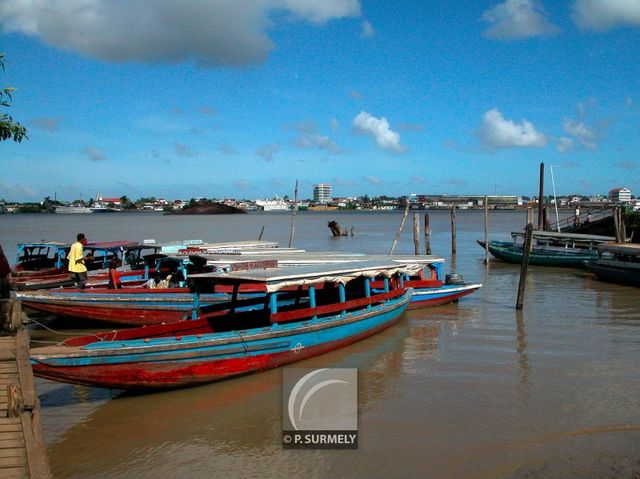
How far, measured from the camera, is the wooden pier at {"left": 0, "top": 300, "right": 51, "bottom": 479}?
4867 mm

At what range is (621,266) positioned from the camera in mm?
21719

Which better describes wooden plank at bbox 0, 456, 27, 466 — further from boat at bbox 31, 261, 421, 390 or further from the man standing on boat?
the man standing on boat

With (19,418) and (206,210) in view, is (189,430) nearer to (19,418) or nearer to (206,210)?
(19,418)

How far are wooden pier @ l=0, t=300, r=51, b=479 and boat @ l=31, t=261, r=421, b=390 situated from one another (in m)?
1.28

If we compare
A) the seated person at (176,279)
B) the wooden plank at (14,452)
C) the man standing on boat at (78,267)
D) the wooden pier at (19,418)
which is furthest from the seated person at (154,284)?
the wooden plank at (14,452)

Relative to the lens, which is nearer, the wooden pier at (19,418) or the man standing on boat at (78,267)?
the wooden pier at (19,418)

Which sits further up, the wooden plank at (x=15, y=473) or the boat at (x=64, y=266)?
the boat at (x=64, y=266)

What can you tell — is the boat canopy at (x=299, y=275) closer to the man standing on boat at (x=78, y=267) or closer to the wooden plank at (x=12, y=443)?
the wooden plank at (x=12, y=443)

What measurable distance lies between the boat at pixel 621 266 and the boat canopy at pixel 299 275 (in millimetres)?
12353

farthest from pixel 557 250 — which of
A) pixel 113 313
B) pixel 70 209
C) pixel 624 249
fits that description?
pixel 70 209

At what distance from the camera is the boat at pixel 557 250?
27438mm

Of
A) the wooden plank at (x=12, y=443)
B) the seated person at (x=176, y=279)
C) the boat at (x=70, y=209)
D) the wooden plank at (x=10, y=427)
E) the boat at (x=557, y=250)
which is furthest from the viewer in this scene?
the boat at (x=70, y=209)

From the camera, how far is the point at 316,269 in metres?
11.7

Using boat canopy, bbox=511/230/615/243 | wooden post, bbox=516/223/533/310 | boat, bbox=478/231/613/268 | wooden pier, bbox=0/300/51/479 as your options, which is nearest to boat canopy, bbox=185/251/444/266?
wooden post, bbox=516/223/533/310
